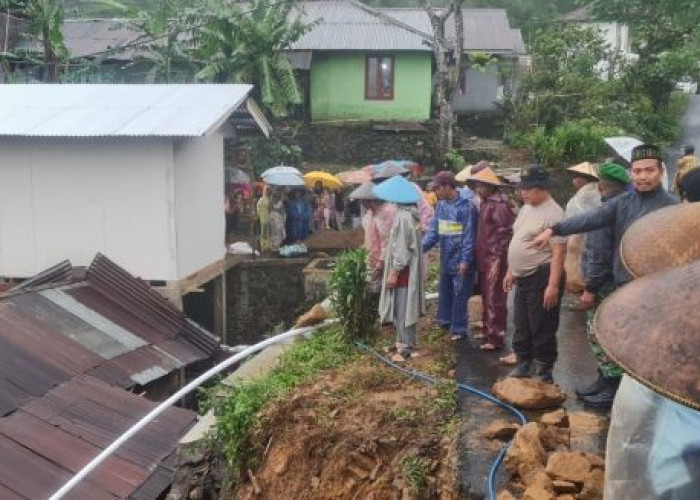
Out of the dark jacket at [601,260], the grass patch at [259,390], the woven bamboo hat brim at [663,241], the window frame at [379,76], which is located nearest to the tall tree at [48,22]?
the window frame at [379,76]

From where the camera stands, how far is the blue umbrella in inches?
250

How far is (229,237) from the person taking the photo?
16250 mm

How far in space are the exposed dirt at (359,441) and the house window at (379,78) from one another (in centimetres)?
1875

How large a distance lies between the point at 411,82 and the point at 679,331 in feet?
74.4

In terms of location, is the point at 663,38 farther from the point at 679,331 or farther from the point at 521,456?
the point at 679,331

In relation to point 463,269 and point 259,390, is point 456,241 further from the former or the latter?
point 259,390

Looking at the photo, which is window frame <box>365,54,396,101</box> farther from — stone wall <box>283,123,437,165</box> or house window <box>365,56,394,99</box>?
stone wall <box>283,123,437,165</box>

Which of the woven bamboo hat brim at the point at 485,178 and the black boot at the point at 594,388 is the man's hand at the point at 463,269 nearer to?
the woven bamboo hat brim at the point at 485,178

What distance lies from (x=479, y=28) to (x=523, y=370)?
21958mm

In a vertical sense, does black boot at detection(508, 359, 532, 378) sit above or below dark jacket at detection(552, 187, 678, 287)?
below

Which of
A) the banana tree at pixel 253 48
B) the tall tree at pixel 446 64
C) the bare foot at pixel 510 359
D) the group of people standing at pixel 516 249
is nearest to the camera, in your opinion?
the group of people standing at pixel 516 249

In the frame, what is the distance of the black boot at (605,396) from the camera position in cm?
506

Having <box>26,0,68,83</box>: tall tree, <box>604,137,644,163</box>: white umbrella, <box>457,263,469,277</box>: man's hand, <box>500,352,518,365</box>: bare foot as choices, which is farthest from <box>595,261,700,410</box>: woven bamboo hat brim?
<box>26,0,68,83</box>: tall tree

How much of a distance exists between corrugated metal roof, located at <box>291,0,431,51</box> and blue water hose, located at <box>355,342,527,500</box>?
17145 millimetres
